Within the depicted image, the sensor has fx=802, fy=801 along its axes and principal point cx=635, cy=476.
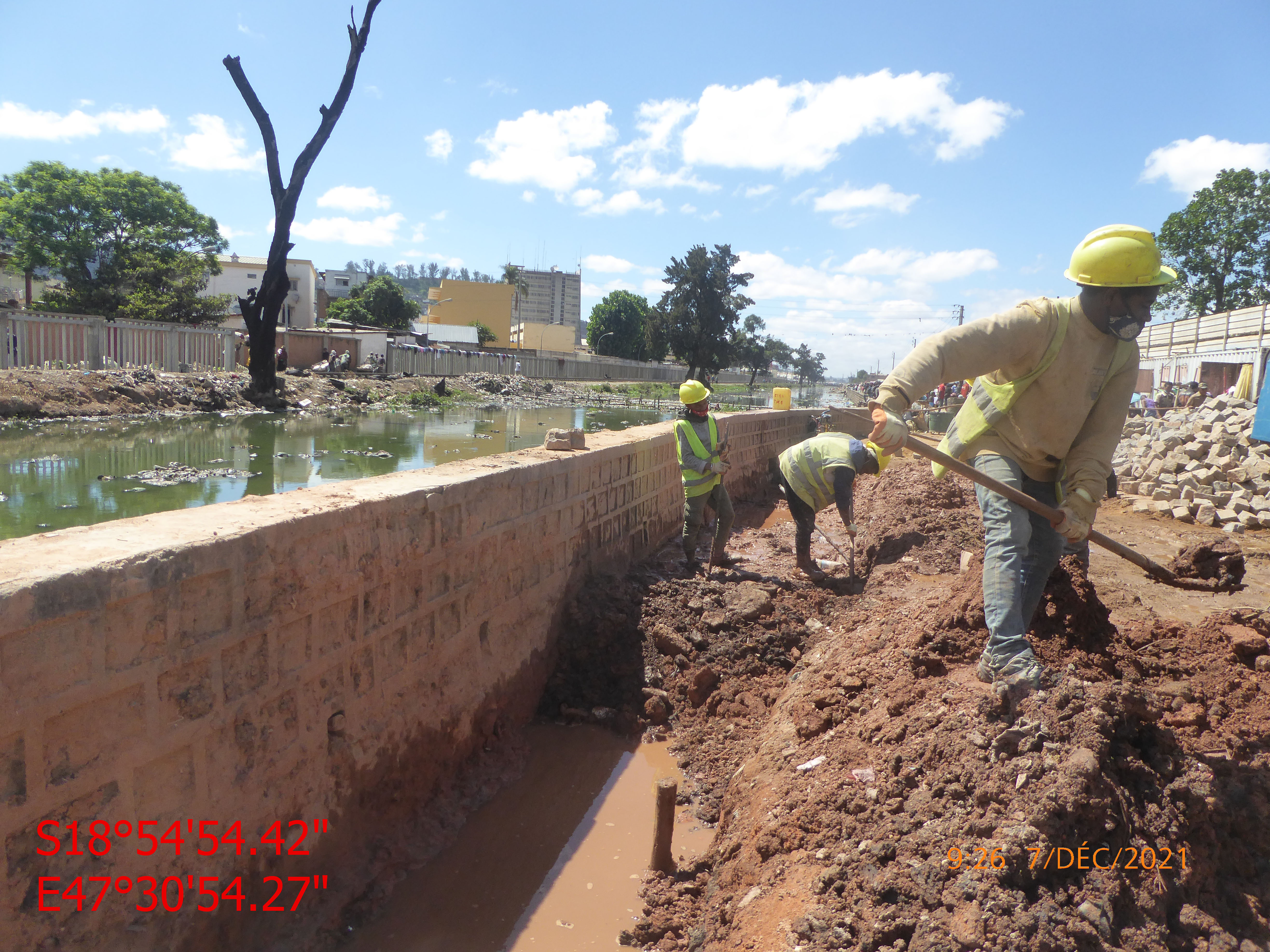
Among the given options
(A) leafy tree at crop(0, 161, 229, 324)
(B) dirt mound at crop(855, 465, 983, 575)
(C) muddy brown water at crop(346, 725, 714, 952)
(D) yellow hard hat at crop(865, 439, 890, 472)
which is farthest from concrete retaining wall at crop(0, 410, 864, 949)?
(A) leafy tree at crop(0, 161, 229, 324)

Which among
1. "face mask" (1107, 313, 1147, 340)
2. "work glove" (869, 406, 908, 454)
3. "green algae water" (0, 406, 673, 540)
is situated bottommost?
"green algae water" (0, 406, 673, 540)

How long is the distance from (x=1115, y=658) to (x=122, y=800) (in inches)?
144

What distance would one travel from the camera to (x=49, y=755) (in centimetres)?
211

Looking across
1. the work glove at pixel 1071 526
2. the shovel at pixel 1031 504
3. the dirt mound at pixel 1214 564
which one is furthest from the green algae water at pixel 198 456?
the dirt mound at pixel 1214 564

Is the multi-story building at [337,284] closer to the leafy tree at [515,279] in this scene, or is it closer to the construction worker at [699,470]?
the leafy tree at [515,279]

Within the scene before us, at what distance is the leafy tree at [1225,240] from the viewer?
33.1 metres

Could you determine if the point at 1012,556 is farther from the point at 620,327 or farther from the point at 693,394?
the point at 620,327

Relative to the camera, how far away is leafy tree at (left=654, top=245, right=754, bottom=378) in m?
43.0

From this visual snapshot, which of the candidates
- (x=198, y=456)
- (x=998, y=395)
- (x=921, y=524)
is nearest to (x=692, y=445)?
(x=921, y=524)

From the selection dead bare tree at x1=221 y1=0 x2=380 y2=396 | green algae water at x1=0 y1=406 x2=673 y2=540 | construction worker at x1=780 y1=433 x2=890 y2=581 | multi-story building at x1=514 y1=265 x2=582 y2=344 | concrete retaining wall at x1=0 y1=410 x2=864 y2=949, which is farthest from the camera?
multi-story building at x1=514 y1=265 x2=582 y2=344

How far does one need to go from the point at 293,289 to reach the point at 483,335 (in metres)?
15.5

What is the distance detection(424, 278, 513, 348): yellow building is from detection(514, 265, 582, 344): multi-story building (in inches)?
2003

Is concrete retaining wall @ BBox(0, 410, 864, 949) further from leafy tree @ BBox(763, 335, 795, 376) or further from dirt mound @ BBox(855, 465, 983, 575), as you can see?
leafy tree @ BBox(763, 335, 795, 376)

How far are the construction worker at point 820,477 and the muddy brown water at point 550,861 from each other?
3.25 m
